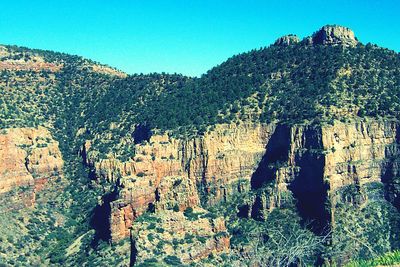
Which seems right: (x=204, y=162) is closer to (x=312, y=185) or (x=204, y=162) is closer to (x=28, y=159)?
(x=312, y=185)

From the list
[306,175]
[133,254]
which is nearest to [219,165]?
[306,175]

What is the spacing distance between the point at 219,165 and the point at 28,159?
37443 millimetres

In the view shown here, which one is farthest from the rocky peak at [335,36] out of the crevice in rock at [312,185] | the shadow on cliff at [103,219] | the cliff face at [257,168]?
the shadow on cliff at [103,219]

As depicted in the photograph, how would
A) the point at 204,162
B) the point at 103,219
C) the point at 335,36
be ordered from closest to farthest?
1. the point at 103,219
2. the point at 204,162
3. the point at 335,36

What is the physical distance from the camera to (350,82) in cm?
10844

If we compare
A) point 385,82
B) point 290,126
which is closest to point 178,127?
point 290,126

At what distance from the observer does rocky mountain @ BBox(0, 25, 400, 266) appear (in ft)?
293

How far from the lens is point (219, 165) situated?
104188 millimetres

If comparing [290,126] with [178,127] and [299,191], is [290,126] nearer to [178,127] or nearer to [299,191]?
[299,191]

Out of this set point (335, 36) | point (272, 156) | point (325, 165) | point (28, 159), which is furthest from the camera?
point (335, 36)

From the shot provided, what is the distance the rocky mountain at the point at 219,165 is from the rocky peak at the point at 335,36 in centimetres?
31

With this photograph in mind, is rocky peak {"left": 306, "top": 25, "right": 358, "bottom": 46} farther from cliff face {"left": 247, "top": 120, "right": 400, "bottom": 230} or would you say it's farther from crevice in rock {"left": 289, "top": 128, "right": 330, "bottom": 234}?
crevice in rock {"left": 289, "top": 128, "right": 330, "bottom": 234}

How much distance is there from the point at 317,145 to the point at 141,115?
40084mm

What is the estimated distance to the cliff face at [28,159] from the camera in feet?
344
